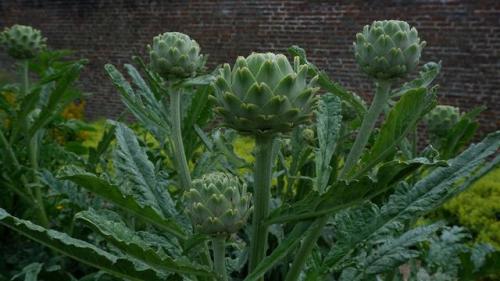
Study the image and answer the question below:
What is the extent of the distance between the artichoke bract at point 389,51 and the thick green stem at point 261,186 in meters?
0.27

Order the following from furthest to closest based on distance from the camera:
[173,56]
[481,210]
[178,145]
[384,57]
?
[481,210], [173,56], [178,145], [384,57]

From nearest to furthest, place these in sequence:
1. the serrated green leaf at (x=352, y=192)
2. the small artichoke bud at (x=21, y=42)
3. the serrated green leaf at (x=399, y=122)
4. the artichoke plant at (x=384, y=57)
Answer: the serrated green leaf at (x=352, y=192) → the serrated green leaf at (x=399, y=122) → the artichoke plant at (x=384, y=57) → the small artichoke bud at (x=21, y=42)

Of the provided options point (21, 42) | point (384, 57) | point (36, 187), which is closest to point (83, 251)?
point (384, 57)

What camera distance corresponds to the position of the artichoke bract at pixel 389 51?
37.1 inches

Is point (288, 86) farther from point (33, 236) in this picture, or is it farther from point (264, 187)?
point (33, 236)

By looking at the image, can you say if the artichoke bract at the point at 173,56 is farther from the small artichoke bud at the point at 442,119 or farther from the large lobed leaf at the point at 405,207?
the small artichoke bud at the point at 442,119

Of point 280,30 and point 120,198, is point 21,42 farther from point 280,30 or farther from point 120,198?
point 280,30

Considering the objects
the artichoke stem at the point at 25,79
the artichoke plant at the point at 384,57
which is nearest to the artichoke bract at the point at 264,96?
the artichoke plant at the point at 384,57

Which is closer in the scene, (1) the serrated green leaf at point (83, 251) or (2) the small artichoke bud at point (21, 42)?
(1) the serrated green leaf at point (83, 251)

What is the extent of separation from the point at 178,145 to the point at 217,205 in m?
0.28

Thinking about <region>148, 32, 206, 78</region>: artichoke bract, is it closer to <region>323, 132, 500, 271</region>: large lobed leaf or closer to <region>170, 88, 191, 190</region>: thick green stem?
<region>170, 88, 191, 190</region>: thick green stem

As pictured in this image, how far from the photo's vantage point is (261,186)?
2.66 feet

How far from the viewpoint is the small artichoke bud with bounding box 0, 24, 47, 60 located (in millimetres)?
2213

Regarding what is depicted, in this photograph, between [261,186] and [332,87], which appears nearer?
[261,186]
